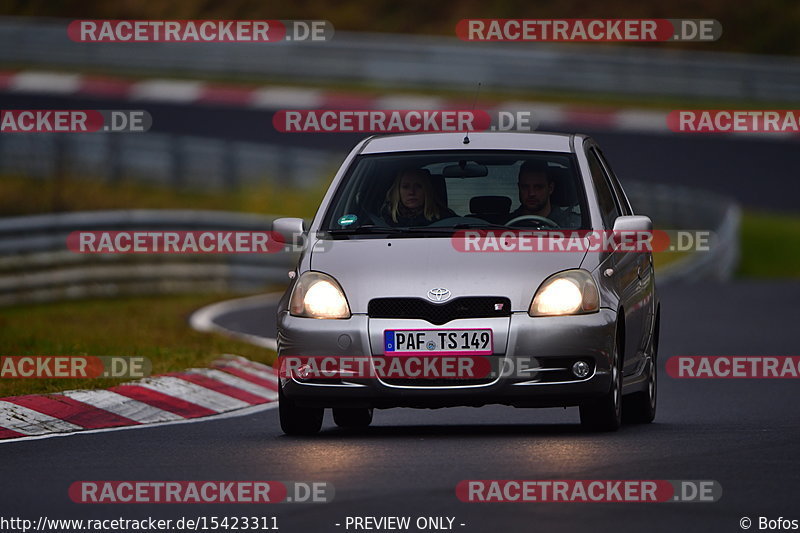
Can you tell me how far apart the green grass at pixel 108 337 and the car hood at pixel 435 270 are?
2.82 metres

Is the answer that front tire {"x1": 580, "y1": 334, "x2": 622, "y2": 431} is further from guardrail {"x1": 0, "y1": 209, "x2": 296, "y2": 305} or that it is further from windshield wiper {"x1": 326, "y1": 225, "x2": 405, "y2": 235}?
guardrail {"x1": 0, "y1": 209, "x2": 296, "y2": 305}

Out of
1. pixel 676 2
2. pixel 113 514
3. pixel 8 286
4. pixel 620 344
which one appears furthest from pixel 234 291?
pixel 676 2

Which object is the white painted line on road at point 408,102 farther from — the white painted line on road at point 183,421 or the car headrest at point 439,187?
the car headrest at point 439,187

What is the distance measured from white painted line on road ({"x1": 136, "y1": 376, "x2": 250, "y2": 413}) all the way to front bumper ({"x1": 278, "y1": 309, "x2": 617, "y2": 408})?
2.53 m

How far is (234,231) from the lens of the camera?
26375mm

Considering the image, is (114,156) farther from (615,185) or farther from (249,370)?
(615,185)

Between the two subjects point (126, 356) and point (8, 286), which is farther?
point (8, 286)

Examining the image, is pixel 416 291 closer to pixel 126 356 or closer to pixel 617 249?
pixel 617 249

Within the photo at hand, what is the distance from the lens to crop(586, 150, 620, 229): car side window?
11.5 meters

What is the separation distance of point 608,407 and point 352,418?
183cm

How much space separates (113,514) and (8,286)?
53.5ft

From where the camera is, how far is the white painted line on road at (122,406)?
1227 centimetres

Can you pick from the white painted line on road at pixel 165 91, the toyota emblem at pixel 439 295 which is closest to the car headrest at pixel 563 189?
the toyota emblem at pixel 439 295

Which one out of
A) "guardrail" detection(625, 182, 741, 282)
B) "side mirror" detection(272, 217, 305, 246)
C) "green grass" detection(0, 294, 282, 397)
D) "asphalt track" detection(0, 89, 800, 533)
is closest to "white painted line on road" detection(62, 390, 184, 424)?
"green grass" detection(0, 294, 282, 397)
